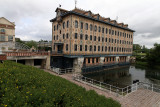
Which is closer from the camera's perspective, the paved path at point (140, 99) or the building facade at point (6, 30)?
the paved path at point (140, 99)

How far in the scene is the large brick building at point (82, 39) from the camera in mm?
23781

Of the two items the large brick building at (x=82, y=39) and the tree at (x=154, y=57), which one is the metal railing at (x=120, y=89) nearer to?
the large brick building at (x=82, y=39)

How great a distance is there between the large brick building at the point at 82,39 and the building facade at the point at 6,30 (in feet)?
79.9

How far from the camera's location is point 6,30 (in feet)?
133

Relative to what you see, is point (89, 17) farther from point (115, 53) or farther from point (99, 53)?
point (115, 53)

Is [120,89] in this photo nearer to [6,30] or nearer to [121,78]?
[121,78]

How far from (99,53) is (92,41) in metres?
4.88

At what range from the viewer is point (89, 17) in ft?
84.0

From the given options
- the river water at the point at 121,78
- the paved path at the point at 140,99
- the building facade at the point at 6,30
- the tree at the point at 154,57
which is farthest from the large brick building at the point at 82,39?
the building facade at the point at 6,30

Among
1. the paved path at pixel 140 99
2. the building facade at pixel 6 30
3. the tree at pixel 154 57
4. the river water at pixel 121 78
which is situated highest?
the building facade at pixel 6 30

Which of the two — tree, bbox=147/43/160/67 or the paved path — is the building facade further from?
tree, bbox=147/43/160/67

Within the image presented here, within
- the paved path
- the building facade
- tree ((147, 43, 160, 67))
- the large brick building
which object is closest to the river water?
the large brick building

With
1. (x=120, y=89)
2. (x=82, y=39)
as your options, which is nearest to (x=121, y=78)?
(x=120, y=89)

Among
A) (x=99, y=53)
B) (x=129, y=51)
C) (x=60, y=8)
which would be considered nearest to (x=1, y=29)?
(x=60, y=8)
